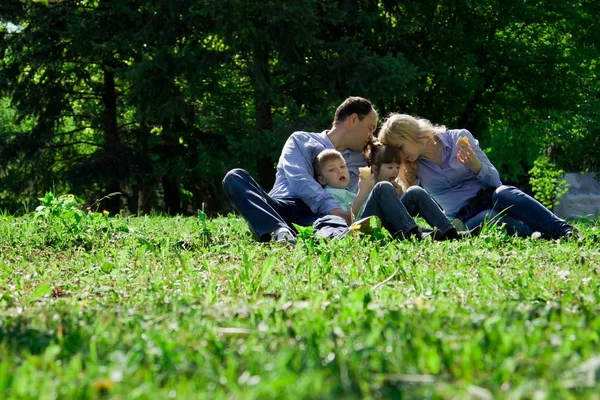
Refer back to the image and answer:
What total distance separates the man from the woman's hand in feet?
3.39

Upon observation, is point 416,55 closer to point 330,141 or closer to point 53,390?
point 330,141

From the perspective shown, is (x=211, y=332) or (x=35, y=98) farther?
(x=35, y=98)

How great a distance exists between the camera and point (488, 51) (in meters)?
21.5

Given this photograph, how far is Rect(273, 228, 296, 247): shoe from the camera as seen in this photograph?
18.0 ft

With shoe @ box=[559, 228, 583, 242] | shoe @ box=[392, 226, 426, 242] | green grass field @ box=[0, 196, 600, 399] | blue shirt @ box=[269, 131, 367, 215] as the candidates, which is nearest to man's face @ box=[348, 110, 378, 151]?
blue shirt @ box=[269, 131, 367, 215]

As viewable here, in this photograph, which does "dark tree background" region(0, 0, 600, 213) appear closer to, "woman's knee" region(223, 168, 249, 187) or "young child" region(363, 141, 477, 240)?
"young child" region(363, 141, 477, 240)

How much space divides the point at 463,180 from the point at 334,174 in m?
1.15

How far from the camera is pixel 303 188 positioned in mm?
6289

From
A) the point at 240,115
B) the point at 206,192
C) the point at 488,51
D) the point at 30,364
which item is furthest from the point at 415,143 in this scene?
the point at 206,192

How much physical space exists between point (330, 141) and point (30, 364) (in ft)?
17.1

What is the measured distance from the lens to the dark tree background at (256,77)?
1672 centimetres

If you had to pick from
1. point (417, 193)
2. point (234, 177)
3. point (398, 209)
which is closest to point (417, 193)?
point (417, 193)

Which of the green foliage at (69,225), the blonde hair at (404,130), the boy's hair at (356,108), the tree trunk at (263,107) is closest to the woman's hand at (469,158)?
the blonde hair at (404,130)

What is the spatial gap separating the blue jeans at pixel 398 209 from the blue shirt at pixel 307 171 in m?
0.51
